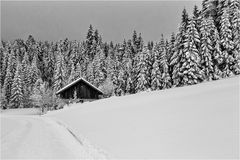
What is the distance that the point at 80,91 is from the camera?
59094mm

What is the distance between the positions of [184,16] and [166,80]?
12.5 metres

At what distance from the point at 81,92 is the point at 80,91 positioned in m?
A: 0.32

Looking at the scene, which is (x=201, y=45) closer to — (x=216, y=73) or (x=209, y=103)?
(x=216, y=73)

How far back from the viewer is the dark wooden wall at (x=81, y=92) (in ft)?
192

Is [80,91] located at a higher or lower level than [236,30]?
lower

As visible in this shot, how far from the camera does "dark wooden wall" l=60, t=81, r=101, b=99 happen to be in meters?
58.6

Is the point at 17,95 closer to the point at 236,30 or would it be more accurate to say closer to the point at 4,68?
the point at 4,68

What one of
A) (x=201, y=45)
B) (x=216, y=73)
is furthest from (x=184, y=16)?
(x=216, y=73)

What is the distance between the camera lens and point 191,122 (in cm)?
887

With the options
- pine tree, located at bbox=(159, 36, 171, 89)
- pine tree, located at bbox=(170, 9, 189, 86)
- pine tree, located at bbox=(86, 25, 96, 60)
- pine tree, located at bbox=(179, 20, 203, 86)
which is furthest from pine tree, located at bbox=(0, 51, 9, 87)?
pine tree, located at bbox=(179, 20, 203, 86)

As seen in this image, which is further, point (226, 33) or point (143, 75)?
point (143, 75)

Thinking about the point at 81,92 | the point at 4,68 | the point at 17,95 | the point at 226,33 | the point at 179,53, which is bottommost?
the point at 17,95

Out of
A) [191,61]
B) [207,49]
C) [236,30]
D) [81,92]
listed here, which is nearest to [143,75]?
[81,92]

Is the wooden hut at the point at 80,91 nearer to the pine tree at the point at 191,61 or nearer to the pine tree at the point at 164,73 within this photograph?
the pine tree at the point at 164,73
